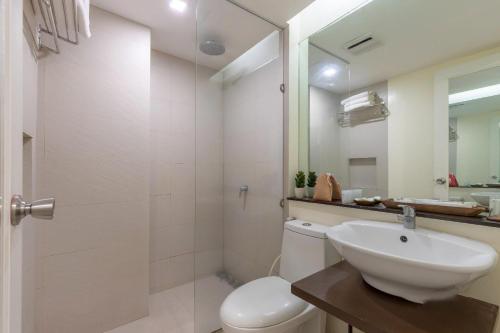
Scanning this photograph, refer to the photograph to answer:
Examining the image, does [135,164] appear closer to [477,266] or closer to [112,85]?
[112,85]

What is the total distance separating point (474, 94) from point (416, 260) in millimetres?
963

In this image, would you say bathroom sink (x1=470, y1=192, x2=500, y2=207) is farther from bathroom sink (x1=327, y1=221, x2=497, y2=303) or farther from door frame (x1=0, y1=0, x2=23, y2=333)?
door frame (x1=0, y1=0, x2=23, y2=333)

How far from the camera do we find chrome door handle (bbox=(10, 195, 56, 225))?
52 cm

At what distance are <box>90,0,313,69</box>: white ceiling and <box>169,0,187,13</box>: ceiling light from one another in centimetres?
3

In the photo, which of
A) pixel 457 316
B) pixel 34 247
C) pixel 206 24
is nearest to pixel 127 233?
pixel 34 247

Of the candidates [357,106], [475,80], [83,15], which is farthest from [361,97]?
[83,15]

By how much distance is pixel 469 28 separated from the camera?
1.07 meters

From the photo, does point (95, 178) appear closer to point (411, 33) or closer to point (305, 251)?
point (305, 251)

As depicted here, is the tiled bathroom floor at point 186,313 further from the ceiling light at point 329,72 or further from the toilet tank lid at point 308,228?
the ceiling light at point 329,72

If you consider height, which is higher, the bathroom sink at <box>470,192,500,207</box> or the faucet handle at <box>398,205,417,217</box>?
the bathroom sink at <box>470,192,500,207</box>

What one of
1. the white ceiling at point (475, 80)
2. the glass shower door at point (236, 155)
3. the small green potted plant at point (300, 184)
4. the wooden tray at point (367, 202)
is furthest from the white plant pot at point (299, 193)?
the white ceiling at point (475, 80)

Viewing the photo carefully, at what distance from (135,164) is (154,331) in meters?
1.26

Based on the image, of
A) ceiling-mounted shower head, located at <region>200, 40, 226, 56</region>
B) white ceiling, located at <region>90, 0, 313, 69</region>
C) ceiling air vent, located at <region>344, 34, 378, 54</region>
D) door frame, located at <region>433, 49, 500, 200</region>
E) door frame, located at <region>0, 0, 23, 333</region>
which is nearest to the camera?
door frame, located at <region>0, 0, 23, 333</region>

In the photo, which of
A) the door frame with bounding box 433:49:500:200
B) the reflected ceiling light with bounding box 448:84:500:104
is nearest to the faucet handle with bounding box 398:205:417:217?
the door frame with bounding box 433:49:500:200
